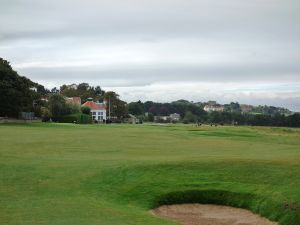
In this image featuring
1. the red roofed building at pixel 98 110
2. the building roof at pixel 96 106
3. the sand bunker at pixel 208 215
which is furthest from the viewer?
the building roof at pixel 96 106

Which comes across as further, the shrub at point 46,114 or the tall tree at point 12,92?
the shrub at point 46,114

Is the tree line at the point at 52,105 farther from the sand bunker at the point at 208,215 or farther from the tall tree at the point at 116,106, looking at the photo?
the sand bunker at the point at 208,215

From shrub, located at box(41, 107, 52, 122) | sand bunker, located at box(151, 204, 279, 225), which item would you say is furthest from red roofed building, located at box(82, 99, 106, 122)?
sand bunker, located at box(151, 204, 279, 225)

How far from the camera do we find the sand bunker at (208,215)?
20.4m

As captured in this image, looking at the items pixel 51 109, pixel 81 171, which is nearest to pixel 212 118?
pixel 51 109

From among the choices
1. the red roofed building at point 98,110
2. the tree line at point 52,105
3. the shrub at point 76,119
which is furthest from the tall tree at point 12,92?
the red roofed building at point 98,110

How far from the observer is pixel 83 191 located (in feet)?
74.7

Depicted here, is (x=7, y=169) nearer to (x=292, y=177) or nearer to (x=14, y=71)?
(x=292, y=177)

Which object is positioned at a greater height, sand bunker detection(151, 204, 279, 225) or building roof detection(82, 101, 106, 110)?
building roof detection(82, 101, 106, 110)

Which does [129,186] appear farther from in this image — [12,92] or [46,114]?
[46,114]

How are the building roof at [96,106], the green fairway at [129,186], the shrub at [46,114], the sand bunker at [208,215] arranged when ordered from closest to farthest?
the green fairway at [129,186] < the sand bunker at [208,215] < the shrub at [46,114] < the building roof at [96,106]

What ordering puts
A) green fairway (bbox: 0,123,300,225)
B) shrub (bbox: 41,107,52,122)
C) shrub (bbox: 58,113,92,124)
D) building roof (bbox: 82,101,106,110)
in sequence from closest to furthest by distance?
green fairway (bbox: 0,123,300,225)
shrub (bbox: 58,113,92,124)
shrub (bbox: 41,107,52,122)
building roof (bbox: 82,101,106,110)

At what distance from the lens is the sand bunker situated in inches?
805

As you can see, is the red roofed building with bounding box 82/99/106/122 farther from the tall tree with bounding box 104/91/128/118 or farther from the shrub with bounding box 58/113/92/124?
the shrub with bounding box 58/113/92/124
